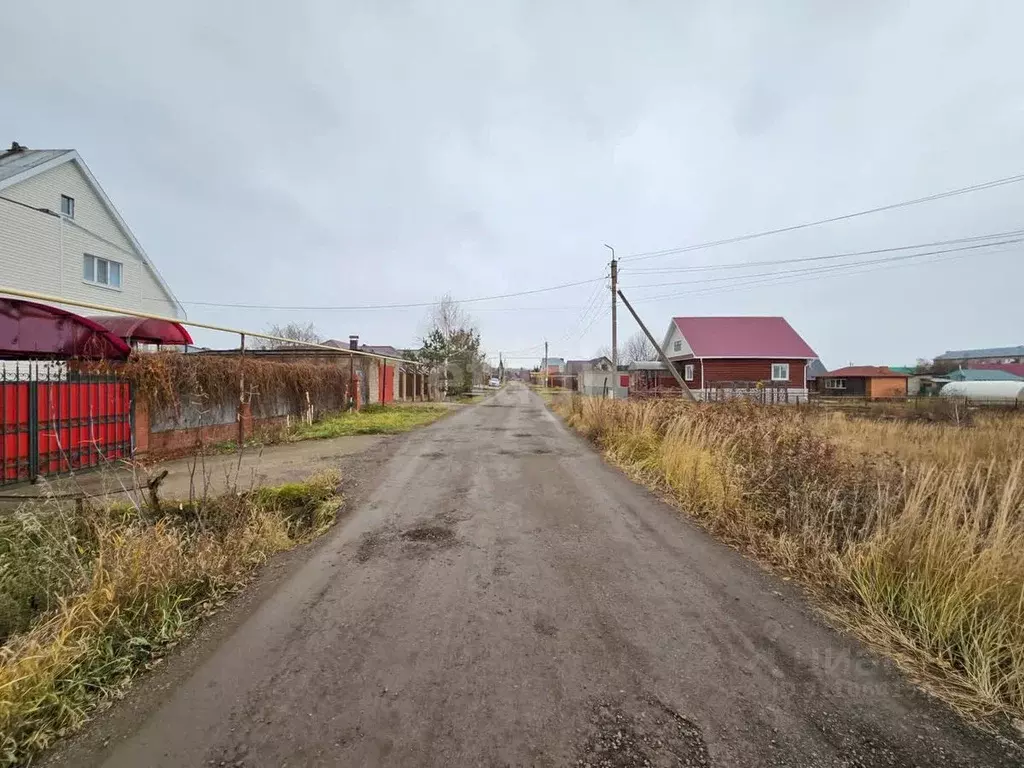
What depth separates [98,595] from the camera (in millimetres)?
2887

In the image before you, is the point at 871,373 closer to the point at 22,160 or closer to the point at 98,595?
the point at 98,595

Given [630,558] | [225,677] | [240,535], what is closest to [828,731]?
[630,558]

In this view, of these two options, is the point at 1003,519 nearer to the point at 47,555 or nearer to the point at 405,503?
the point at 405,503

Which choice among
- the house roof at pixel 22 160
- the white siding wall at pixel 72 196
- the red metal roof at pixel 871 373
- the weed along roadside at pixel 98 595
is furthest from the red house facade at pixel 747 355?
the house roof at pixel 22 160

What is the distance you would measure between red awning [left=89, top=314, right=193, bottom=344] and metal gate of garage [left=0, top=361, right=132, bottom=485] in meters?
4.31

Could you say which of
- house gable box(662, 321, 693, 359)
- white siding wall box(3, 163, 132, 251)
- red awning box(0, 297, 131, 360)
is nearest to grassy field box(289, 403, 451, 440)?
red awning box(0, 297, 131, 360)

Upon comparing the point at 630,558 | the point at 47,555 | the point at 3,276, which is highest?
the point at 3,276

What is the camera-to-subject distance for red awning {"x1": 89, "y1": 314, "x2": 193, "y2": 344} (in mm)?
11359

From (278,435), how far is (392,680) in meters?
10.3

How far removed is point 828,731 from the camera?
2.09 meters

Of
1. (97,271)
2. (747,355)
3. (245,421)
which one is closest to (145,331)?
(245,421)

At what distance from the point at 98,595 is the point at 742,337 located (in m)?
38.1

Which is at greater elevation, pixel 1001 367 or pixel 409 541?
pixel 1001 367

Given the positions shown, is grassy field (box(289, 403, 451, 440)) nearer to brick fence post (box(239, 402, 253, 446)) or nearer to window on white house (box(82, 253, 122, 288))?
brick fence post (box(239, 402, 253, 446))
